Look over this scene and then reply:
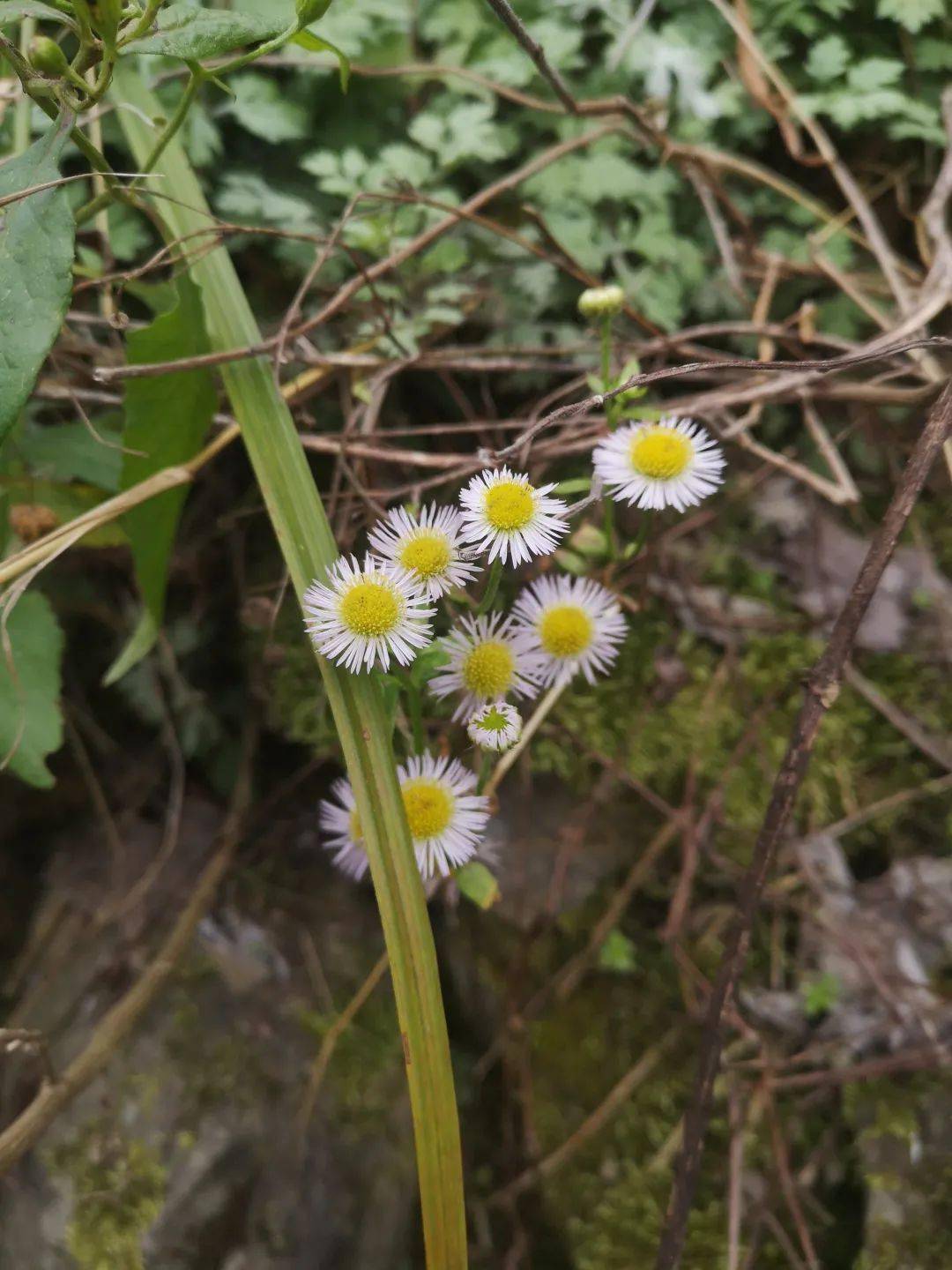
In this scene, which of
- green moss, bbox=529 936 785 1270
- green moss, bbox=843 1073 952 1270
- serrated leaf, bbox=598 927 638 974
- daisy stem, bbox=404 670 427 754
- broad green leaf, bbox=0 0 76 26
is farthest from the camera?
serrated leaf, bbox=598 927 638 974

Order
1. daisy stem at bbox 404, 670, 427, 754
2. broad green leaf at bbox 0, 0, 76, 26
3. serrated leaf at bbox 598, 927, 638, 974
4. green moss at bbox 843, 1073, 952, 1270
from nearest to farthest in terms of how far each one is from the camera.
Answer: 1. broad green leaf at bbox 0, 0, 76, 26
2. daisy stem at bbox 404, 670, 427, 754
3. green moss at bbox 843, 1073, 952, 1270
4. serrated leaf at bbox 598, 927, 638, 974

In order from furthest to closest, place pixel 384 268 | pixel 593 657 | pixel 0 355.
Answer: pixel 384 268
pixel 593 657
pixel 0 355

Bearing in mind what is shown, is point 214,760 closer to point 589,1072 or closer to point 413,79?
point 589,1072

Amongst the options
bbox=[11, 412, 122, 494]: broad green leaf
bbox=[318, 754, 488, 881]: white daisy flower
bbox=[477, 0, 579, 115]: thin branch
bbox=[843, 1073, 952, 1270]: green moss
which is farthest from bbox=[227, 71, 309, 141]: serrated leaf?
bbox=[843, 1073, 952, 1270]: green moss

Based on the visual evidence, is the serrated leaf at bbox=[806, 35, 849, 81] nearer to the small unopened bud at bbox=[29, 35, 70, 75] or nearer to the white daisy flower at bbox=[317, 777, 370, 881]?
the small unopened bud at bbox=[29, 35, 70, 75]

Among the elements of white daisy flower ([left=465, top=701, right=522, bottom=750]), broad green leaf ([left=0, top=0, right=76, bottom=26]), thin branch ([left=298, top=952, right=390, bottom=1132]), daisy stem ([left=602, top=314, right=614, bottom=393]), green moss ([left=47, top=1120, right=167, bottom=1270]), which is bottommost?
green moss ([left=47, top=1120, right=167, bottom=1270])

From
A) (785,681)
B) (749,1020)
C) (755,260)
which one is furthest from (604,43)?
(749,1020)

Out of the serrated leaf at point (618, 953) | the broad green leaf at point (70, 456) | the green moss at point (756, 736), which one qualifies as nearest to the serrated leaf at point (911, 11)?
the green moss at point (756, 736)

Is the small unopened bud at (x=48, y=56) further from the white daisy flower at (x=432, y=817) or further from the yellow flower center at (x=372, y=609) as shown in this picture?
the white daisy flower at (x=432, y=817)
